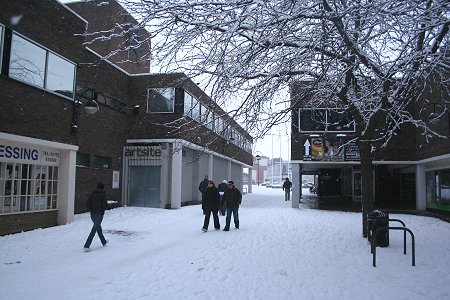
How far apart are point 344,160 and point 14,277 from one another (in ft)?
56.1

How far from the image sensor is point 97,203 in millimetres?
9367

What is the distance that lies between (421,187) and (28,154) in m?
18.7

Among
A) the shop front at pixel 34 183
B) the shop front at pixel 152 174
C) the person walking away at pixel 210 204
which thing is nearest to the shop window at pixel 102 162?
the shop front at pixel 152 174

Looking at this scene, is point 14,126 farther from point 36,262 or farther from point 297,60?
point 297,60

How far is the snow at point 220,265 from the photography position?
6027 millimetres

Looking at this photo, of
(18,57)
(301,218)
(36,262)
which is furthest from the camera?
(301,218)

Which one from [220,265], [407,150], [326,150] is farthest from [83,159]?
[407,150]

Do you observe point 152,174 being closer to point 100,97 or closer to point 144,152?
point 144,152

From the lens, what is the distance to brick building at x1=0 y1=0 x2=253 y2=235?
35.0ft

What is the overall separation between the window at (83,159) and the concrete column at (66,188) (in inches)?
80.1

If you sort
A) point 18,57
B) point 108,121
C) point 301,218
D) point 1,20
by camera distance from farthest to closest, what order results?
point 108,121, point 301,218, point 18,57, point 1,20

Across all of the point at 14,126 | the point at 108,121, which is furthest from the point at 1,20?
the point at 108,121

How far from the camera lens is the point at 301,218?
52.7 ft

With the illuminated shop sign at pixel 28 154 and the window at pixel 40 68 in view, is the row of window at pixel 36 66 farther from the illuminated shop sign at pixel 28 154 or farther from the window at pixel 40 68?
the illuminated shop sign at pixel 28 154
